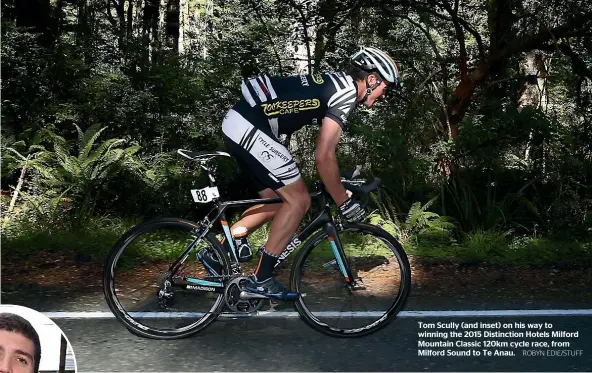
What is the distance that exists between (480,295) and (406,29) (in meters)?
7.47

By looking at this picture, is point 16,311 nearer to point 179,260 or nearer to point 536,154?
point 179,260

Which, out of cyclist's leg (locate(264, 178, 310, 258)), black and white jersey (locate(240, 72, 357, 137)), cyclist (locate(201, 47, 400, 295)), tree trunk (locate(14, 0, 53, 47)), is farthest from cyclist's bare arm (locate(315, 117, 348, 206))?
tree trunk (locate(14, 0, 53, 47))

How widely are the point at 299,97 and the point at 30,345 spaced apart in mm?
2405

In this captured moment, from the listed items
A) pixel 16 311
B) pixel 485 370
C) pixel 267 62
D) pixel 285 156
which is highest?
pixel 267 62

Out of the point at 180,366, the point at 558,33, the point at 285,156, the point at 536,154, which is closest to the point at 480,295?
the point at 285,156

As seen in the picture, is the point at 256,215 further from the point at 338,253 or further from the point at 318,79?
the point at 318,79

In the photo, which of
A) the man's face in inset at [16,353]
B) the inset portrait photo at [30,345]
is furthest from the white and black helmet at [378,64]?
the man's face in inset at [16,353]

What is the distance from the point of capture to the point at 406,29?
40.8 feet

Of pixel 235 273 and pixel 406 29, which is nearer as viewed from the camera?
pixel 235 273

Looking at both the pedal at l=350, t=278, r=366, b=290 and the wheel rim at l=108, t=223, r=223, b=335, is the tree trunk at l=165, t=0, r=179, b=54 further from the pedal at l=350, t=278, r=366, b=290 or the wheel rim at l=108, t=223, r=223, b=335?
the pedal at l=350, t=278, r=366, b=290

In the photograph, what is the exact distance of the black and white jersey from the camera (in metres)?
4.85

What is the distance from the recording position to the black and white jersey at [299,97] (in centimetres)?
485

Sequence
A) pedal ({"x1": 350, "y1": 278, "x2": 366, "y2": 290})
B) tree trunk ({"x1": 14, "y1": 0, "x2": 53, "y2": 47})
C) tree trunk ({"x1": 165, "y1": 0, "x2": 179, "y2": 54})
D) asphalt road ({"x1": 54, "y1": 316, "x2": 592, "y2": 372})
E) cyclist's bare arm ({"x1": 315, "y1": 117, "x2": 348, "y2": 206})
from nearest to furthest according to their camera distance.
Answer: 1. asphalt road ({"x1": 54, "y1": 316, "x2": 592, "y2": 372})
2. cyclist's bare arm ({"x1": 315, "y1": 117, "x2": 348, "y2": 206})
3. pedal ({"x1": 350, "y1": 278, "x2": 366, "y2": 290})
4. tree trunk ({"x1": 14, "y1": 0, "x2": 53, "y2": 47})
5. tree trunk ({"x1": 165, "y1": 0, "x2": 179, "y2": 54})

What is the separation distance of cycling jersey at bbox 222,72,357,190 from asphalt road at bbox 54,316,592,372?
1.11 m
